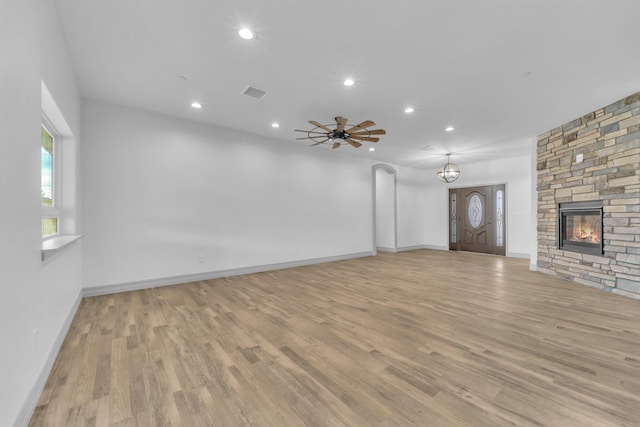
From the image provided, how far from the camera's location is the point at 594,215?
448 cm

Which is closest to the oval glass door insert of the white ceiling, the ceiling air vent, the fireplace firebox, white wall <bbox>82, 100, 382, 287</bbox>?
the fireplace firebox

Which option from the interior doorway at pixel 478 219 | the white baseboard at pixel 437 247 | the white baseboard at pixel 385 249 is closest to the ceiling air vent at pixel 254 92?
the white baseboard at pixel 385 249

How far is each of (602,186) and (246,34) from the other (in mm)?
5548

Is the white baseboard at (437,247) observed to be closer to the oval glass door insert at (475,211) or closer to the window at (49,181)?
the oval glass door insert at (475,211)

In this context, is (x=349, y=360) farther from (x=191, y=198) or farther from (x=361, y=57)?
(x=191, y=198)

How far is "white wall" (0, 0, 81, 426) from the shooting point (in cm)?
137

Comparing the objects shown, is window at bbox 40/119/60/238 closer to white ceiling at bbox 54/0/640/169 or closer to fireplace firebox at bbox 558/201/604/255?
white ceiling at bbox 54/0/640/169

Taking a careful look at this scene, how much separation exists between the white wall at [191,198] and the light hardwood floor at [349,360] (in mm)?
780

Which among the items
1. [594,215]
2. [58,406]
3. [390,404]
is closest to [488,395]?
[390,404]

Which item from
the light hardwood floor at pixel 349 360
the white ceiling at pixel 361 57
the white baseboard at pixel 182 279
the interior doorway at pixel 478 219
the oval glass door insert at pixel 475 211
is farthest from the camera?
the oval glass door insert at pixel 475 211

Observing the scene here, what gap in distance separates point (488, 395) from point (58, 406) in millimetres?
2733

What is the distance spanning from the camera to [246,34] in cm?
253

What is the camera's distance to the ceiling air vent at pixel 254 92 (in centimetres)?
365

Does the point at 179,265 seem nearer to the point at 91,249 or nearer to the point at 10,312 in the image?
the point at 91,249
